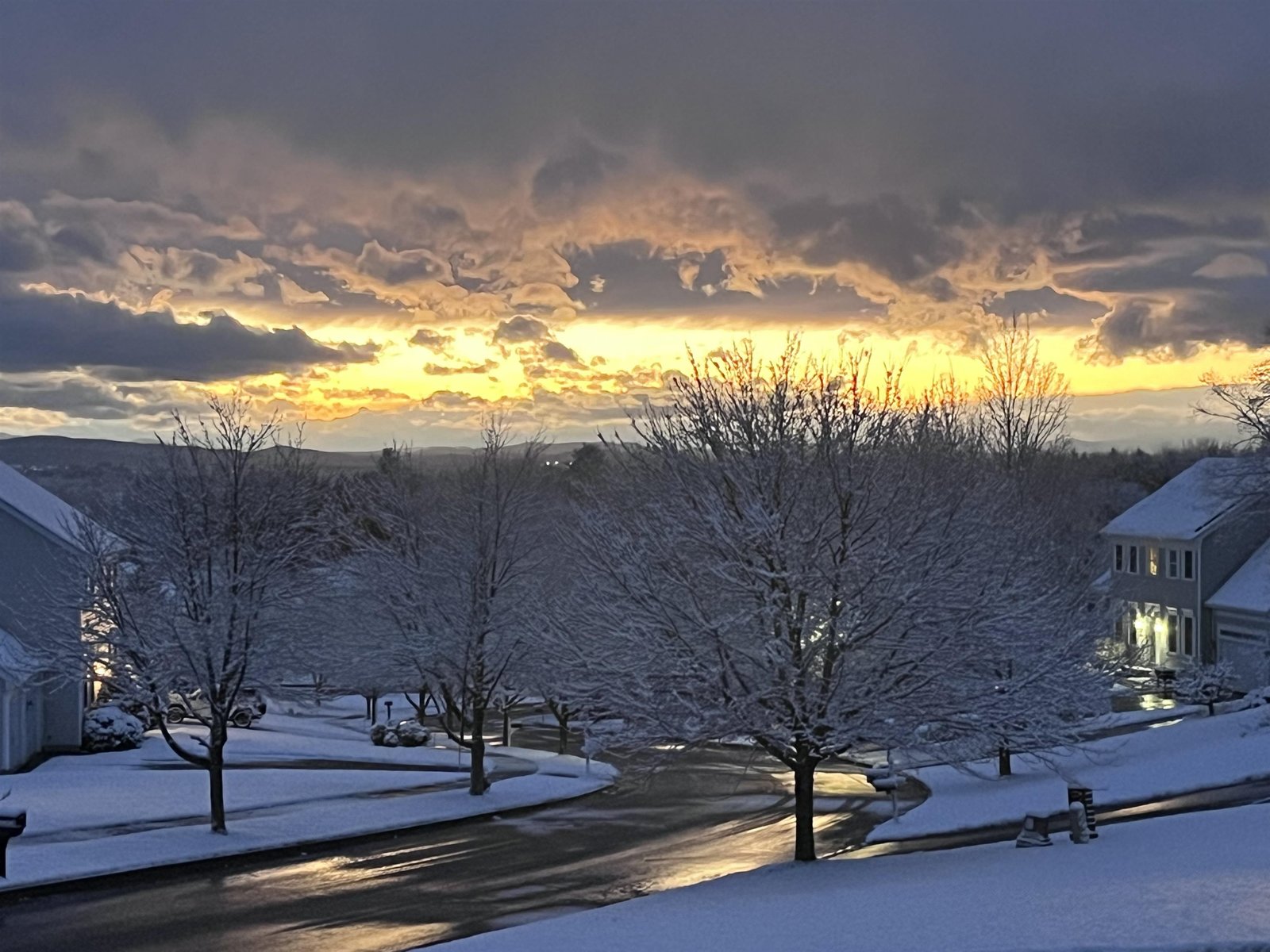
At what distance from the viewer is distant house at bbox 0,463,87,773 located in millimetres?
31281

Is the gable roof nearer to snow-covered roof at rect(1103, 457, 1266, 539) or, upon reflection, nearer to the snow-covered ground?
the snow-covered ground

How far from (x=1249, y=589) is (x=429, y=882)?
36215 mm

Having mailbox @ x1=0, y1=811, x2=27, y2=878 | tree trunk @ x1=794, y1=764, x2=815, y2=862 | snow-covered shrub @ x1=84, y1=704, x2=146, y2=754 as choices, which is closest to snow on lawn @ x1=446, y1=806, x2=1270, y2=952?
tree trunk @ x1=794, y1=764, x2=815, y2=862

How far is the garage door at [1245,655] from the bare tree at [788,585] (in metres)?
26.6

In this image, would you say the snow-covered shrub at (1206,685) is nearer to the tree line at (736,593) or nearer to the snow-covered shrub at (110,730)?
the tree line at (736,593)

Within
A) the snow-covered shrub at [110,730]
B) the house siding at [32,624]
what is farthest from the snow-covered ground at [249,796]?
the house siding at [32,624]

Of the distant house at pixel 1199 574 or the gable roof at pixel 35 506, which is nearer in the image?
the gable roof at pixel 35 506

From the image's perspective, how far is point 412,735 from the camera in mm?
41344

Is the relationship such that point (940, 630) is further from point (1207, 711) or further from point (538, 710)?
point (538, 710)

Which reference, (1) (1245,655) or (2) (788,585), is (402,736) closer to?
(2) (788,585)

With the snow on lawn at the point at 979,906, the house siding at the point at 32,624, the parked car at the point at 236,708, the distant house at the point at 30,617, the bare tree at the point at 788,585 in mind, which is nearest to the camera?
the snow on lawn at the point at 979,906

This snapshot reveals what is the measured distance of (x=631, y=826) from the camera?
26.4m

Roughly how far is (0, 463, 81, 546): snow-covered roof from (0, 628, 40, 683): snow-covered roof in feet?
9.60

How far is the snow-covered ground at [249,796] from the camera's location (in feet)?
71.8
